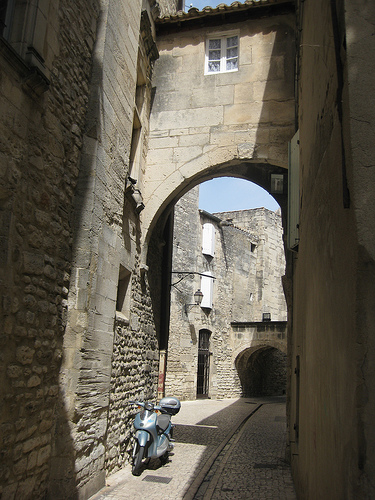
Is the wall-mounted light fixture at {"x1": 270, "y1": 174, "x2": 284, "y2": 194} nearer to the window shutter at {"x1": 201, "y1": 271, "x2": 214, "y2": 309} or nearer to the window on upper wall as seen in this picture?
the window on upper wall

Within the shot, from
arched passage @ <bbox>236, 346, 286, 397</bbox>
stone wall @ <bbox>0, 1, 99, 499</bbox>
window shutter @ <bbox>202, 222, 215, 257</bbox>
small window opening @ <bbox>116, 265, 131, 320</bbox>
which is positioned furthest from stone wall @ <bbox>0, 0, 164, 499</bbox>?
arched passage @ <bbox>236, 346, 286, 397</bbox>

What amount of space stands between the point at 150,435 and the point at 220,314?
41.4 feet

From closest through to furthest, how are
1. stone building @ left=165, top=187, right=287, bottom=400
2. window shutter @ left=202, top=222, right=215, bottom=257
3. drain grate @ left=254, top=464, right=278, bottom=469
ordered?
drain grate @ left=254, top=464, right=278, bottom=469
stone building @ left=165, top=187, right=287, bottom=400
window shutter @ left=202, top=222, right=215, bottom=257

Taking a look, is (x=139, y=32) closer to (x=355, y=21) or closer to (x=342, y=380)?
(x=355, y=21)

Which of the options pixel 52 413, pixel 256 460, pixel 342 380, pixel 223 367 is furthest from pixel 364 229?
pixel 223 367

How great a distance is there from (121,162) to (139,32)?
253 cm

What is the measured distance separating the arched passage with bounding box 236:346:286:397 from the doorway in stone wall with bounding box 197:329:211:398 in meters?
2.54

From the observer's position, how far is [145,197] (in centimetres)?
804

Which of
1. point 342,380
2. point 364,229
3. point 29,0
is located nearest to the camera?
point 364,229

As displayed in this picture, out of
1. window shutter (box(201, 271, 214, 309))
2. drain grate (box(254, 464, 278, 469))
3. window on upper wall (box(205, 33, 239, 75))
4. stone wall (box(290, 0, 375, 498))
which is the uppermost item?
window on upper wall (box(205, 33, 239, 75))

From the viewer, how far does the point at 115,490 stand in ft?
16.6

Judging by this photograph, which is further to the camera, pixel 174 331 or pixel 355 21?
pixel 174 331

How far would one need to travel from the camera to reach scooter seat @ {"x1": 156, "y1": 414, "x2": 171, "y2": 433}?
6270 mm

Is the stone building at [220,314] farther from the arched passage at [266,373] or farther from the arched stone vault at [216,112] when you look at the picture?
the arched stone vault at [216,112]
